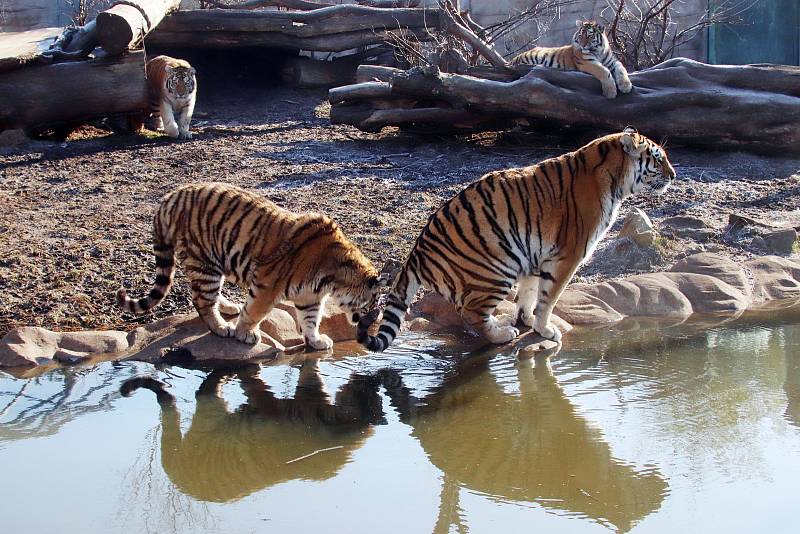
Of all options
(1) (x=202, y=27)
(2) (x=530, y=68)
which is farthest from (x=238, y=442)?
(1) (x=202, y=27)

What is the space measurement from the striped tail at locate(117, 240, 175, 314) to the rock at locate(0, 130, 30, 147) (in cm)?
504

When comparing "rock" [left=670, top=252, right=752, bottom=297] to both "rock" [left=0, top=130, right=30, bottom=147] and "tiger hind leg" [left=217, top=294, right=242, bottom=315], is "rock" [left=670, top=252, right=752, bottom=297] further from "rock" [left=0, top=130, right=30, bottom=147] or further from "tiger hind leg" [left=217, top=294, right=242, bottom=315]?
"rock" [left=0, top=130, right=30, bottom=147]

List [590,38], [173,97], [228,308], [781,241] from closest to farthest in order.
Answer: [228,308] < [781,241] < [590,38] < [173,97]

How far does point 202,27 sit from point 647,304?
8.30 metres

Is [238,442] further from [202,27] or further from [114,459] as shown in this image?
[202,27]

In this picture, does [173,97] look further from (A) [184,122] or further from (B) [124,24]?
(B) [124,24]

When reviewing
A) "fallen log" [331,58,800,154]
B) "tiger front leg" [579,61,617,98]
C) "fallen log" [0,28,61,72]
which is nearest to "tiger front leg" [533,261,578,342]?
"fallen log" [331,58,800,154]

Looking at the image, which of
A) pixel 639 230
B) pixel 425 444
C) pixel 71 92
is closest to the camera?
pixel 425 444

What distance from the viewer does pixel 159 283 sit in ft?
19.8

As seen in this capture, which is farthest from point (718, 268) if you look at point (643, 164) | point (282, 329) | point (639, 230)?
point (282, 329)

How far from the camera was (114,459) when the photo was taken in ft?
14.3

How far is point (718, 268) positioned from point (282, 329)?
10.7ft

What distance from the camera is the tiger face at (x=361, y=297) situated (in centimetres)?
584

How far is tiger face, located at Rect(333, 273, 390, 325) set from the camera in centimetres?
584
